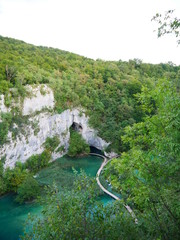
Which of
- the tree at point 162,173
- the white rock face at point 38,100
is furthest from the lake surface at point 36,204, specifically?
the tree at point 162,173

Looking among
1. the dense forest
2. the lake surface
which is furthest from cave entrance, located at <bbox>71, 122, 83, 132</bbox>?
the lake surface

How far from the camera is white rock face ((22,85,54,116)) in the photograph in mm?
20458

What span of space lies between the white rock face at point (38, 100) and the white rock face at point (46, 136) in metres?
0.94

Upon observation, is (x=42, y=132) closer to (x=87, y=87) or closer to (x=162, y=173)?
(x=87, y=87)

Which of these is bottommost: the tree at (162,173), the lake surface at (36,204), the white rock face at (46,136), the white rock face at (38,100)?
the lake surface at (36,204)

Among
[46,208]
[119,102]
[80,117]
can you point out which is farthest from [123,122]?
[46,208]

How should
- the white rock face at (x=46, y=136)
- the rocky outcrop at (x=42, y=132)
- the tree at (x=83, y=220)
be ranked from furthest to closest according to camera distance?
the rocky outcrop at (x=42, y=132) → the white rock face at (x=46, y=136) → the tree at (x=83, y=220)

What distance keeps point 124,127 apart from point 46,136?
1094cm

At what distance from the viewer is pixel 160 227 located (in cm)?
411

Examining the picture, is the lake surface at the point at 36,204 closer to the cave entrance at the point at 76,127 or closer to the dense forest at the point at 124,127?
the dense forest at the point at 124,127

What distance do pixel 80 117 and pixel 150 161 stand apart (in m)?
22.7

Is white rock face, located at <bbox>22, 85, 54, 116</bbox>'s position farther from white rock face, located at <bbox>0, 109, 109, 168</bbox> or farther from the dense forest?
white rock face, located at <bbox>0, 109, 109, 168</bbox>

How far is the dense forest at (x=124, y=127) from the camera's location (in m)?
4.05

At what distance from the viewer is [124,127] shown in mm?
27594
